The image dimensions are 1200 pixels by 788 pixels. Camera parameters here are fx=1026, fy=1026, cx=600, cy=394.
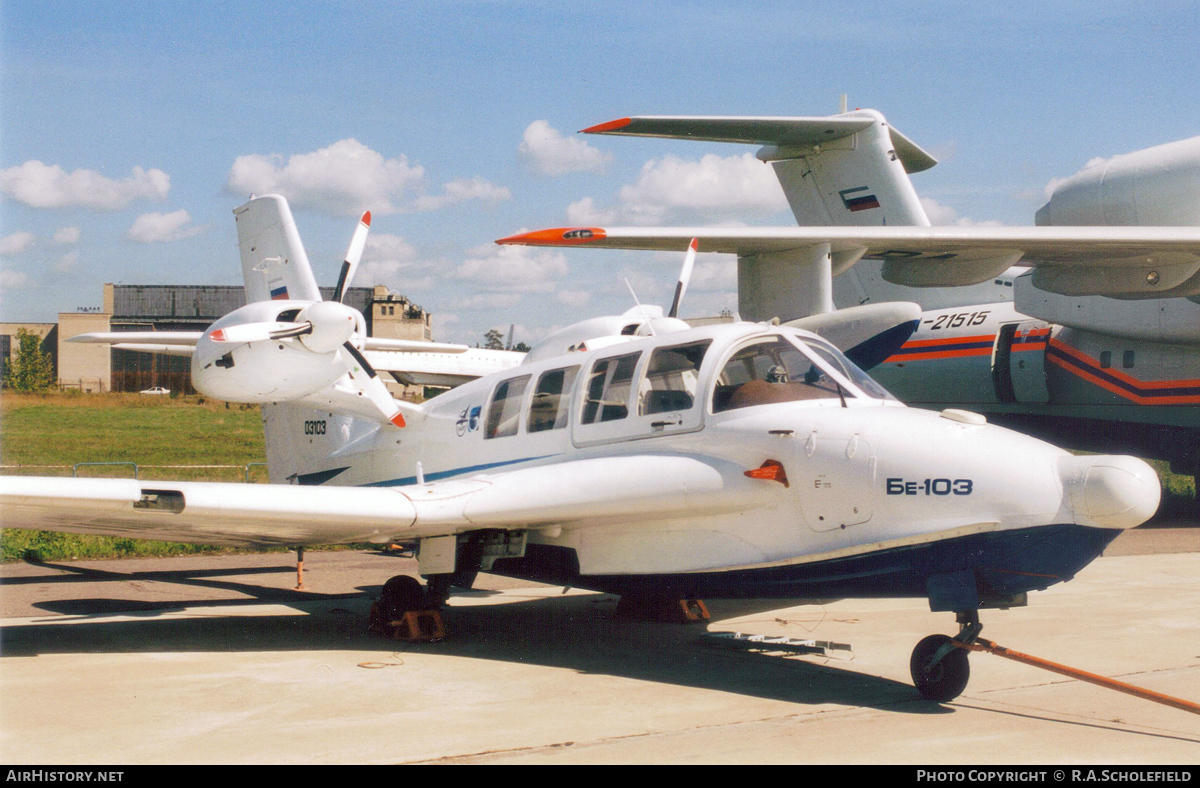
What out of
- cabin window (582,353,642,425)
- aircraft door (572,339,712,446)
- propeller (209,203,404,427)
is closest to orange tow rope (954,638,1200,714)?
aircraft door (572,339,712,446)

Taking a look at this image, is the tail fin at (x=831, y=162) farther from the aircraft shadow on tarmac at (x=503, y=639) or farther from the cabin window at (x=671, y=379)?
the cabin window at (x=671, y=379)

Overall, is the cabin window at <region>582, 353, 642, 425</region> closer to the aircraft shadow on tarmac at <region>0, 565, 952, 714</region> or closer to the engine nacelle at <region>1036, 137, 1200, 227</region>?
the aircraft shadow on tarmac at <region>0, 565, 952, 714</region>

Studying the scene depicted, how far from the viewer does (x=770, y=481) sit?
7.60 meters

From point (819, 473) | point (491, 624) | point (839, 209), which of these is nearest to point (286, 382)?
point (491, 624)

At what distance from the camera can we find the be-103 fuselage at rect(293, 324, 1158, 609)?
664cm

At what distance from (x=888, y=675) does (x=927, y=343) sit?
14274 mm

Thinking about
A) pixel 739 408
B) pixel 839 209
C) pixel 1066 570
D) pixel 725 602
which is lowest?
pixel 725 602

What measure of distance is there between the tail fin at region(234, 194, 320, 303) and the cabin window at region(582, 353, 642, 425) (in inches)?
169

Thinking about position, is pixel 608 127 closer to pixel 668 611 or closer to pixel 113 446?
pixel 668 611

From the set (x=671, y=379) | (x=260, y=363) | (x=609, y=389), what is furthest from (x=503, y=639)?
(x=260, y=363)

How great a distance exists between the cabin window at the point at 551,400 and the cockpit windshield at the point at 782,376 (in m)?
1.67

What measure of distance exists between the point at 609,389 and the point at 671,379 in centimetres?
61

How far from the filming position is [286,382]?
9633 millimetres

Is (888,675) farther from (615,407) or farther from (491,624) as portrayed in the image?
(491,624)
